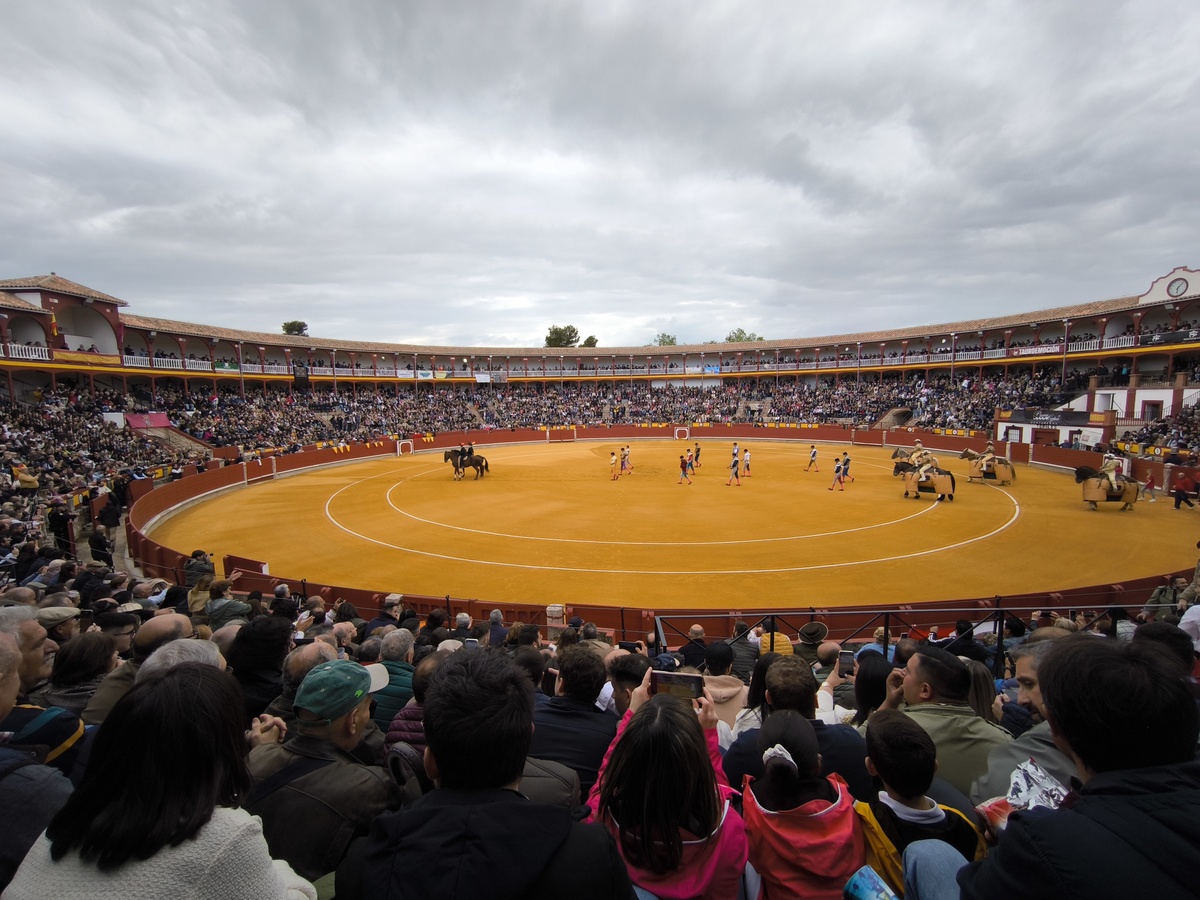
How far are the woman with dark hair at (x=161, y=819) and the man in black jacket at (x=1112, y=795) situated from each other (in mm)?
2225

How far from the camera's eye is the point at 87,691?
4.12 meters

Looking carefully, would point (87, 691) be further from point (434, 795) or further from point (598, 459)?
point (598, 459)

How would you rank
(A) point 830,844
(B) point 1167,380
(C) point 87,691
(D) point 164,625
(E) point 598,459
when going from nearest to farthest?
(A) point 830,844 < (C) point 87,691 < (D) point 164,625 < (B) point 1167,380 < (E) point 598,459

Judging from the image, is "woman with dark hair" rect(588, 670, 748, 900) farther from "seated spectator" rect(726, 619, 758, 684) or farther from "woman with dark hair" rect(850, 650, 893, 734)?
"seated spectator" rect(726, 619, 758, 684)

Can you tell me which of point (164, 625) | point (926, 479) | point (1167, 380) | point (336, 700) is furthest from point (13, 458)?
point (1167, 380)

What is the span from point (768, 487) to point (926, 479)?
704 cm

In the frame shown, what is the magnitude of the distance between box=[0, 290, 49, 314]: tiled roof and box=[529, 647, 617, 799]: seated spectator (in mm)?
46508

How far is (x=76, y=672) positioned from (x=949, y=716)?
606 centimetres

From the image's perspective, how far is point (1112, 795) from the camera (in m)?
1.73

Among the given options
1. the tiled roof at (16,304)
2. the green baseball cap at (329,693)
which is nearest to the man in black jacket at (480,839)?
the green baseball cap at (329,693)

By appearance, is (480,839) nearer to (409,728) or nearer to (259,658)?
(409,728)

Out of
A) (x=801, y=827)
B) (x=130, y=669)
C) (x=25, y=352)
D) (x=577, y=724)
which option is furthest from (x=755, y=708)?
(x=25, y=352)

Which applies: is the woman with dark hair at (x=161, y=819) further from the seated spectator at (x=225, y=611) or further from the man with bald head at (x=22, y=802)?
the seated spectator at (x=225, y=611)

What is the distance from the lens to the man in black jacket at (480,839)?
1.59m
